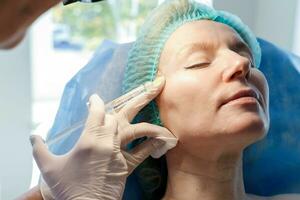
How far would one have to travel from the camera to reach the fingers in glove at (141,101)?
1.12m

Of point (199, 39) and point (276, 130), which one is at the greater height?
point (199, 39)

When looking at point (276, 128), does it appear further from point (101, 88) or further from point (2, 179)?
point (2, 179)

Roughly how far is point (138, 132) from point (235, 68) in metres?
0.29

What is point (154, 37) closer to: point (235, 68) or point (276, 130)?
point (235, 68)

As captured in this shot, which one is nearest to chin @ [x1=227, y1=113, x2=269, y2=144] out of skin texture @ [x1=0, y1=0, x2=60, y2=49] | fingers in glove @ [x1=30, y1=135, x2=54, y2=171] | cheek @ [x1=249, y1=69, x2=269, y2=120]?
cheek @ [x1=249, y1=69, x2=269, y2=120]

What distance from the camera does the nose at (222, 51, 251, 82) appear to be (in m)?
1.04

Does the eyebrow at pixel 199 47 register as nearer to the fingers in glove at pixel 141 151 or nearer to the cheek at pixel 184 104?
the cheek at pixel 184 104

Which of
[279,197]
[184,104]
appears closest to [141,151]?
[184,104]

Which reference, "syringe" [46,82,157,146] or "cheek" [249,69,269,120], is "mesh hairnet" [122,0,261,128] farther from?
"cheek" [249,69,269,120]

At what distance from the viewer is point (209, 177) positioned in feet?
3.73

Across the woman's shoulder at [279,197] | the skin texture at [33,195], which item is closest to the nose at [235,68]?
the woman's shoulder at [279,197]

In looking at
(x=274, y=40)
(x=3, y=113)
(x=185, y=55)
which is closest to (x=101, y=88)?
(x=185, y=55)

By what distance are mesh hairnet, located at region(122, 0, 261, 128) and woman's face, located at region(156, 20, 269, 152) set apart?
25 millimetres

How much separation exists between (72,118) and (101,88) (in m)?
0.12
